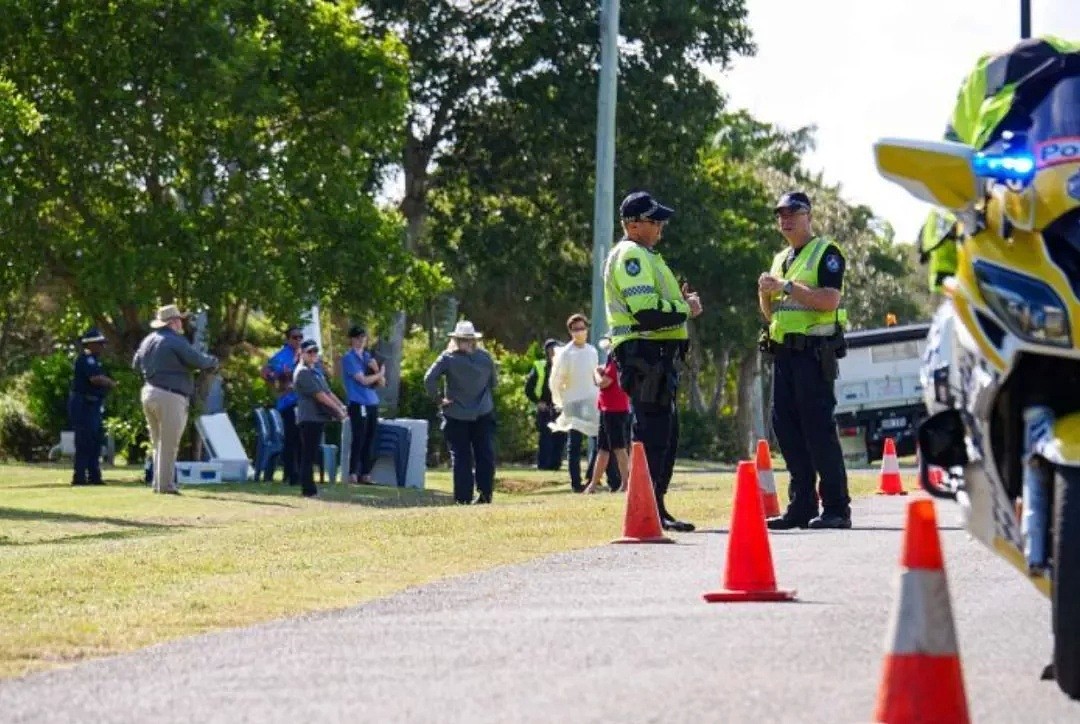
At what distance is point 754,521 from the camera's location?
10750 millimetres

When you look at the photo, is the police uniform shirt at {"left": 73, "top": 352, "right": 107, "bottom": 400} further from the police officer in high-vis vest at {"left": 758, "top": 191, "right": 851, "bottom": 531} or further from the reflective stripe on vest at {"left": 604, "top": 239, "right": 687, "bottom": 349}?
the police officer in high-vis vest at {"left": 758, "top": 191, "right": 851, "bottom": 531}

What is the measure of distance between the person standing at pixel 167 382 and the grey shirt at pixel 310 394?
2.74 feet

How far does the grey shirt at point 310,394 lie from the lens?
25.3 m

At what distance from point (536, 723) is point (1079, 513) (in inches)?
58.6

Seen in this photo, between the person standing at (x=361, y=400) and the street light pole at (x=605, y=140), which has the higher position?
the street light pole at (x=605, y=140)

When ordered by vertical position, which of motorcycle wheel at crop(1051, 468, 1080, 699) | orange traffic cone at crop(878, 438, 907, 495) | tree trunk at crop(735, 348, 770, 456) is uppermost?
tree trunk at crop(735, 348, 770, 456)

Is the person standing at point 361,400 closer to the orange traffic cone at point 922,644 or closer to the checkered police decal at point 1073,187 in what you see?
the checkered police decal at point 1073,187

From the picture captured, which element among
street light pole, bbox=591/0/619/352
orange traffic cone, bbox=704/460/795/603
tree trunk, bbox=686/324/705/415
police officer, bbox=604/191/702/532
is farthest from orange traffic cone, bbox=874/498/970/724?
tree trunk, bbox=686/324/705/415

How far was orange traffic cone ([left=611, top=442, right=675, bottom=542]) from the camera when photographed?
14320 mm

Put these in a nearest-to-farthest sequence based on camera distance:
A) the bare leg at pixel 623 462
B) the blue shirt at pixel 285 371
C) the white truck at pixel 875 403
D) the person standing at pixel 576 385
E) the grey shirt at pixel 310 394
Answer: the bare leg at pixel 623 462 < the grey shirt at pixel 310 394 < the blue shirt at pixel 285 371 < the person standing at pixel 576 385 < the white truck at pixel 875 403

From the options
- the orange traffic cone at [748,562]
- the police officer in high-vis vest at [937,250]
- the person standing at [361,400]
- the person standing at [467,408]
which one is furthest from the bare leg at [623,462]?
the police officer in high-vis vest at [937,250]

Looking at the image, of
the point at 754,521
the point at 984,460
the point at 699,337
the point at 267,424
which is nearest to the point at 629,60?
the point at 699,337

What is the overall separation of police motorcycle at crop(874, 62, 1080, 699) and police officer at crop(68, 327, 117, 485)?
21.3 meters

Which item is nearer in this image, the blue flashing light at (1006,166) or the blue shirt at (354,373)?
the blue flashing light at (1006,166)
